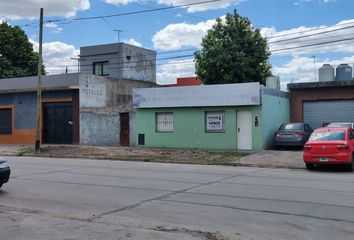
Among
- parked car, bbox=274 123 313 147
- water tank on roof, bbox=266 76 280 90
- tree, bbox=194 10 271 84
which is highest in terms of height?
tree, bbox=194 10 271 84

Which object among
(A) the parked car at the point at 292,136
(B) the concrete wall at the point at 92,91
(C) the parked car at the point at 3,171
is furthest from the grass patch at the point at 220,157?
(B) the concrete wall at the point at 92,91

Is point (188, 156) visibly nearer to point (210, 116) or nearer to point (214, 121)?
point (214, 121)

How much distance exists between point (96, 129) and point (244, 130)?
36.1 feet

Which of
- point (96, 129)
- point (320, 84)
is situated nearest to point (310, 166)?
point (320, 84)

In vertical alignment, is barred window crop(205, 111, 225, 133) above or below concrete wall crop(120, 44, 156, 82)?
below

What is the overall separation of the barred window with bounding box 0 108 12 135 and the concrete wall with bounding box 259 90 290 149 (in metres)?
20.4

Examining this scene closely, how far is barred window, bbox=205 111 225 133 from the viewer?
84.8 feet

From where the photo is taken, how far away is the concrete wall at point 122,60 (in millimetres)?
46375

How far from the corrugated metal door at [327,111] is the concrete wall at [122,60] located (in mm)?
22080

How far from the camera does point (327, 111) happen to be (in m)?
28.5

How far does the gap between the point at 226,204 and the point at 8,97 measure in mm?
29357

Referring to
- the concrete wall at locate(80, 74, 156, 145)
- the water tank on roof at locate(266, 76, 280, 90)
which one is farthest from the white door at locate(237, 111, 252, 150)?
the concrete wall at locate(80, 74, 156, 145)

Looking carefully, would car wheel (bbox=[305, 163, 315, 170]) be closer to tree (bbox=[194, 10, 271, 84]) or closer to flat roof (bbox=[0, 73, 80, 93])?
flat roof (bbox=[0, 73, 80, 93])

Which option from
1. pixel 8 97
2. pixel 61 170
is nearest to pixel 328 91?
pixel 61 170
